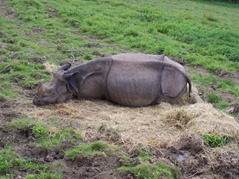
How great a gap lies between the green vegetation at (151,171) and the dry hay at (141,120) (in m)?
0.72

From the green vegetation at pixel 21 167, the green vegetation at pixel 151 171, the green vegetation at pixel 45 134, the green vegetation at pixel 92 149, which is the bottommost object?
the green vegetation at pixel 45 134

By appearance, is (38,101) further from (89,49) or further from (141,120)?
(89,49)

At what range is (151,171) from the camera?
5617mm

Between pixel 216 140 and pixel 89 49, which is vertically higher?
pixel 216 140

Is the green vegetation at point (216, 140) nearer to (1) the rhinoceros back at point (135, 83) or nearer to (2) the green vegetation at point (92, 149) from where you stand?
(2) the green vegetation at point (92, 149)

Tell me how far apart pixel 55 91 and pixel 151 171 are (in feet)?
9.78

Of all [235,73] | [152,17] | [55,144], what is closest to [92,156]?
[55,144]

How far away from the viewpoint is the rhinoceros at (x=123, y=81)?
324 inches

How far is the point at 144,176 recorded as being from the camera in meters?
5.55

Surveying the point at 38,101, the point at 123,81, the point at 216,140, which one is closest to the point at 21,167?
the point at 38,101

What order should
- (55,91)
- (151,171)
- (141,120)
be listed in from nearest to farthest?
(151,171) < (141,120) < (55,91)

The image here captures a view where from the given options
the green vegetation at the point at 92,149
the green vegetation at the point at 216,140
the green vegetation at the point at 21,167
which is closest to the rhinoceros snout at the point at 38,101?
the green vegetation at the point at 92,149

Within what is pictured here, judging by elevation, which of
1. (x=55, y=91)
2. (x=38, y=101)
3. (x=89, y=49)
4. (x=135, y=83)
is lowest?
(x=89, y=49)

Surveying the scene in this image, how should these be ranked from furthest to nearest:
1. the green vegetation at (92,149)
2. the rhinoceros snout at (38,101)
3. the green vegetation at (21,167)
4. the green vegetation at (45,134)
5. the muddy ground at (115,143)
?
the rhinoceros snout at (38,101) < the green vegetation at (45,134) < the green vegetation at (92,149) < the muddy ground at (115,143) < the green vegetation at (21,167)
